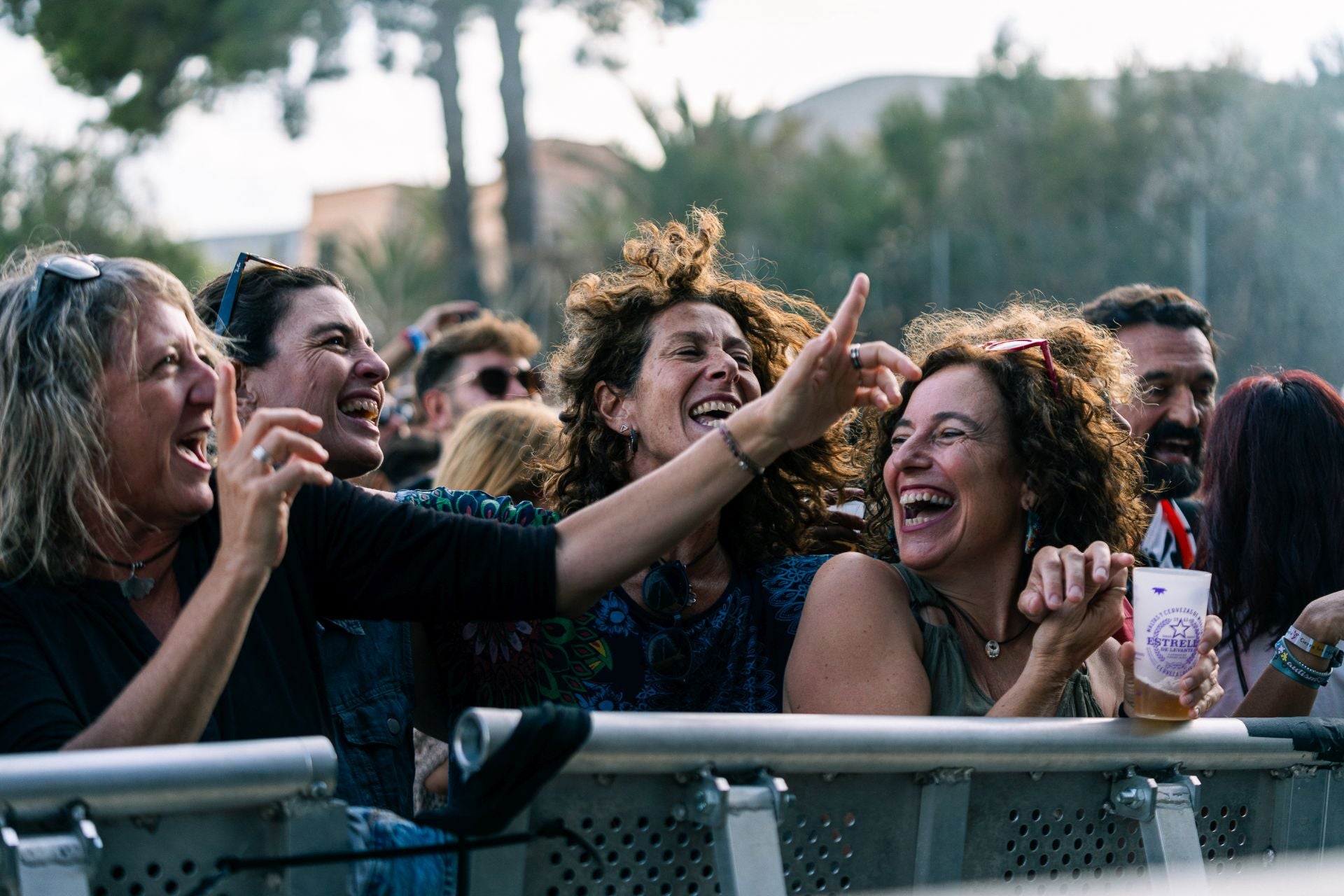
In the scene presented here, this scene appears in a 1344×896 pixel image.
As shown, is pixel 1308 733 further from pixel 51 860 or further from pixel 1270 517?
pixel 51 860

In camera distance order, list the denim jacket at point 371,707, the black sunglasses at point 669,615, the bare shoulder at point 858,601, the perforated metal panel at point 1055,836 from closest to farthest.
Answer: the perforated metal panel at point 1055,836 → the denim jacket at point 371,707 → the bare shoulder at point 858,601 → the black sunglasses at point 669,615

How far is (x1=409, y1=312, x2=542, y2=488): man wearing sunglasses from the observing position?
232 inches

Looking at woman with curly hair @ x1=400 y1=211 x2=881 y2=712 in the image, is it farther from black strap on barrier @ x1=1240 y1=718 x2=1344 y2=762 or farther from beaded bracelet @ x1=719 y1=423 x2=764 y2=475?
black strap on barrier @ x1=1240 y1=718 x2=1344 y2=762

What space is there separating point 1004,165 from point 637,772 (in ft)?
91.3

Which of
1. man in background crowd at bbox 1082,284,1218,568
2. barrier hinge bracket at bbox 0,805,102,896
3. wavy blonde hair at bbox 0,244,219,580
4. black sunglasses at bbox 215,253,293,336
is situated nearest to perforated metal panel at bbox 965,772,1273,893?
barrier hinge bracket at bbox 0,805,102,896

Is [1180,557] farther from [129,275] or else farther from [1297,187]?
[1297,187]

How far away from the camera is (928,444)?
3029mm

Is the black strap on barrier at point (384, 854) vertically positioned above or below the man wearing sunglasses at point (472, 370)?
below

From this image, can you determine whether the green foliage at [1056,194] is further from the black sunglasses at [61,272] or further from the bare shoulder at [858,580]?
the black sunglasses at [61,272]

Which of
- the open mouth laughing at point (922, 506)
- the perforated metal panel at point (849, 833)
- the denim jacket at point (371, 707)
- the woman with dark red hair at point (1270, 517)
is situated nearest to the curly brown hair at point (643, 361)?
the open mouth laughing at point (922, 506)

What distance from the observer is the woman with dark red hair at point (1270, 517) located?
131 inches

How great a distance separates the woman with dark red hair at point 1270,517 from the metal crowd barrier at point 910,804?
0.89 metres

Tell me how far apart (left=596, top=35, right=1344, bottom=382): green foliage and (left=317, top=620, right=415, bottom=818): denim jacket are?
17934 millimetres

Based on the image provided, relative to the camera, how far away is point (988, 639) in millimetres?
2961
